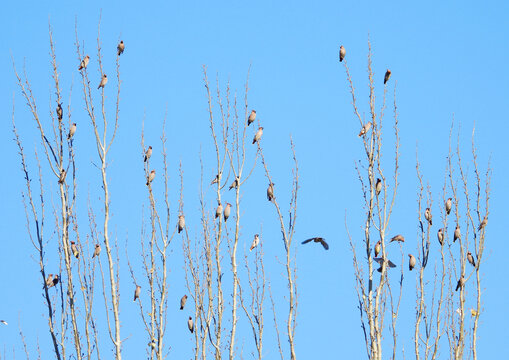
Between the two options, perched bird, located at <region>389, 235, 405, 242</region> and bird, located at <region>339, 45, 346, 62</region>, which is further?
bird, located at <region>339, 45, 346, 62</region>

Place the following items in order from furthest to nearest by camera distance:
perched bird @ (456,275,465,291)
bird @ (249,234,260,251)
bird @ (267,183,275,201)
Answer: bird @ (249,234,260,251) → perched bird @ (456,275,465,291) → bird @ (267,183,275,201)

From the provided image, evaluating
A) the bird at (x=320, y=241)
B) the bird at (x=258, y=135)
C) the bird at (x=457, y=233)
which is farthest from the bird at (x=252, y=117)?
the bird at (x=457, y=233)

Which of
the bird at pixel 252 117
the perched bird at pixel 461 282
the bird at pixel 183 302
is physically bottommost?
the perched bird at pixel 461 282

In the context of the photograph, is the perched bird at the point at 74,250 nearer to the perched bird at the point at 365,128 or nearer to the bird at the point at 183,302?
the bird at the point at 183,302

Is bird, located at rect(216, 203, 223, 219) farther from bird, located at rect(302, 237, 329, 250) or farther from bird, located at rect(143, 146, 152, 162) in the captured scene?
bird, located at rect(302, 237, 329, 250)

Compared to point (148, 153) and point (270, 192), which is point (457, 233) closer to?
point (270, 192)

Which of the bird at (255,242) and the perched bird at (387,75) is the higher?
the perched bird at (387,75)

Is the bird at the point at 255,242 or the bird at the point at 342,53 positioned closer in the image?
the bird at the point at 342,53

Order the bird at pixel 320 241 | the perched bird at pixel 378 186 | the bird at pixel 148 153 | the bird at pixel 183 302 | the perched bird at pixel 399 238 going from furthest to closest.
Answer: the bird at pixel 183 302 < the bird at pixel 320 241 < the bird at pixel 148 153 < the perched bird at pixel 399 238 < the perched bird at pixel 378 186

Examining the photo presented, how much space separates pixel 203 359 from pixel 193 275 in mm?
1158

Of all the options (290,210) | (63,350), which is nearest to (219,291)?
(290,210)

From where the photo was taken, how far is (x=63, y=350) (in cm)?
1273

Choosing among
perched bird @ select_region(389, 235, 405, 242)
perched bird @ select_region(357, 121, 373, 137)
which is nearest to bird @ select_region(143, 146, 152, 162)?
perched bird @ select_region(357, 121, 373, 137)

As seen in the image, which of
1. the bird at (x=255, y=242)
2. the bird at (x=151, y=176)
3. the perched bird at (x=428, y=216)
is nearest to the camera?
the perched bird at (x=428, y=216)
